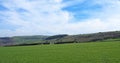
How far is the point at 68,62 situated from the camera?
29.3 m

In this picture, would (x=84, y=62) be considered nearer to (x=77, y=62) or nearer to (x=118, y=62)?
(x=77, y=62)

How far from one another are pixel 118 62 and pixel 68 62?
5.56 metres

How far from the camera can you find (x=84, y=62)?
2842cm

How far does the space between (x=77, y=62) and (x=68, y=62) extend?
1.11 meters

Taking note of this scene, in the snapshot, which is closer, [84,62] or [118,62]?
[118,62]

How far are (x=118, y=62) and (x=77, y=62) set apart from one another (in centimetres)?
445

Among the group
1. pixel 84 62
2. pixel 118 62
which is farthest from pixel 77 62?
pixel 118 62

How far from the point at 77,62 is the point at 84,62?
78 cm

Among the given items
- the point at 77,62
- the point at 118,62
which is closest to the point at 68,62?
the point at 77,62

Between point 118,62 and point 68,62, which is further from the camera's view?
point 68,62

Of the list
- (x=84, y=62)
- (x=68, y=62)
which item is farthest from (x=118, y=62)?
(x=68, y=62)

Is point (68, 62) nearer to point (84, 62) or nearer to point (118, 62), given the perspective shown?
point (84, 62)

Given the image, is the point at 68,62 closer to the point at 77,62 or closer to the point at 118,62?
the point at 77,62
